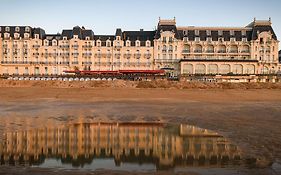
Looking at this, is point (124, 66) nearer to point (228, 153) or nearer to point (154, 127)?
point (154, 127)

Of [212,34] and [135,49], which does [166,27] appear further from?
[212,34]

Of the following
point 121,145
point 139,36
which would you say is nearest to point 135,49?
point 139,36

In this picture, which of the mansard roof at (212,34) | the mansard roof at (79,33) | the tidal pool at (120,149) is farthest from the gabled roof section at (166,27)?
the tidal pool at (120,149)

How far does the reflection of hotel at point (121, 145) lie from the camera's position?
46.3 feet

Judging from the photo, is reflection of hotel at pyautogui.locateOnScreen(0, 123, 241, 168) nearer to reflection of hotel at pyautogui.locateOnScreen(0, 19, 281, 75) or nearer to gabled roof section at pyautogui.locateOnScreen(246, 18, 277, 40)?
reflection of hotel at pyautogui.locateOnScreen(0, 19, 281, 75)

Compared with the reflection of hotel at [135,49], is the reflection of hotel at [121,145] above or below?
below

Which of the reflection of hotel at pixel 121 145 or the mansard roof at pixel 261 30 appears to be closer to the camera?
the reflection of hotel at pixel 121 145

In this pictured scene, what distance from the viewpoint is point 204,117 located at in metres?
27.6

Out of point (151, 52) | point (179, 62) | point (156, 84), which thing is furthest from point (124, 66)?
point (156, 84)

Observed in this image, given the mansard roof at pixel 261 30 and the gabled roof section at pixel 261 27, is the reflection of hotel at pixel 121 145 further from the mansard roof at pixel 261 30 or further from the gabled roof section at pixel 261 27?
the gabled roof section at pixel 261 27

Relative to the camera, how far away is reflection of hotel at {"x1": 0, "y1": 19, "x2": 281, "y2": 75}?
102312 mm

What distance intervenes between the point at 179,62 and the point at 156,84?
32317 mm

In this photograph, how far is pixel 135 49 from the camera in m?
102

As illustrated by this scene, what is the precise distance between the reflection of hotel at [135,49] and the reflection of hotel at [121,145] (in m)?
80.6
